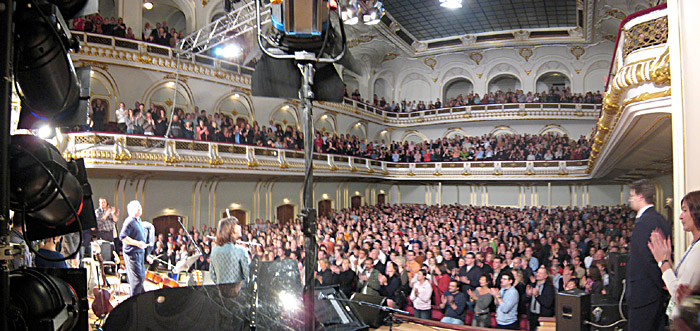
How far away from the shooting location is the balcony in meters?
12.2

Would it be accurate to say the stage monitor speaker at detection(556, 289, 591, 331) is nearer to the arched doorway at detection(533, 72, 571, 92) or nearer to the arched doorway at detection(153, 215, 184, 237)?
the arched doorway at detection(153, 215, 184, 237)

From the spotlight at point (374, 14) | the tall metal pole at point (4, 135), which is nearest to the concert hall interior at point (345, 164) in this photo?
the tall metal pole at point (4, 135)

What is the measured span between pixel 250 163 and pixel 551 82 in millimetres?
22484

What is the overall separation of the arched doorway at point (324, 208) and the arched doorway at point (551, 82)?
16571mm

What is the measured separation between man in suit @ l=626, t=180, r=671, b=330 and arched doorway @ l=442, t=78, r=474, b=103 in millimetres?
28003

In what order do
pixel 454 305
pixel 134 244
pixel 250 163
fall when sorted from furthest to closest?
pixel 250 163
pixel 454 305
pixel 134 244

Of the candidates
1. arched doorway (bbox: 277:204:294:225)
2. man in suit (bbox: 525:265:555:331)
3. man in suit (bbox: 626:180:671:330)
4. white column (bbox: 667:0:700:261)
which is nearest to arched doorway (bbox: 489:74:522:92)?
arched doorway (bbox: 277:204:294:225)

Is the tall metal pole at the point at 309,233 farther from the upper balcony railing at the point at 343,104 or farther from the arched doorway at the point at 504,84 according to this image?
the arched doorway at the point at 504,84

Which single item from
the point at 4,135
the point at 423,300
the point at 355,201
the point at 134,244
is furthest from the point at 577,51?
the point at 4,135

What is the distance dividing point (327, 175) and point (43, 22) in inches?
Answer: 736

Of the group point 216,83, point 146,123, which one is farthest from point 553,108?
point 146,123

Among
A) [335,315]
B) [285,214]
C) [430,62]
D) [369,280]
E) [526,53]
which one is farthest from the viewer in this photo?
[430,62]

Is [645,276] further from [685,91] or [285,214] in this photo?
[285,214]

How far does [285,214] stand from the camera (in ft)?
65.4
